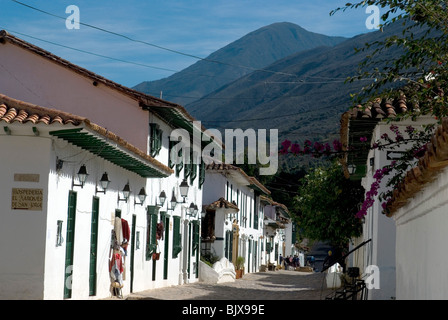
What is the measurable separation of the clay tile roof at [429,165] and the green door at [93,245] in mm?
9581

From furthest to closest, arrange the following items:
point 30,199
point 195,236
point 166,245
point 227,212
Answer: point 227,212 < point 195,236 < point 166,245 < point 30,199

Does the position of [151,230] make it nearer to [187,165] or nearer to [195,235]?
[187,165]

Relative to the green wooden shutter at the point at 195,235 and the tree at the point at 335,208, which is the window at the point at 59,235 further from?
the green wooden shutter at the point at 195,235

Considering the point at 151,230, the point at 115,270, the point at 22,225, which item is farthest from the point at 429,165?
the point at 151,230

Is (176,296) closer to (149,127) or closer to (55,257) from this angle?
(149,127)

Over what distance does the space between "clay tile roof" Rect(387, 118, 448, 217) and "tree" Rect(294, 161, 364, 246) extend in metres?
19.7

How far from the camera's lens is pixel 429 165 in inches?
275

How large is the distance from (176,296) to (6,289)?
8935 mm

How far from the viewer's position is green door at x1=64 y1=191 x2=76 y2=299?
52.6 feet

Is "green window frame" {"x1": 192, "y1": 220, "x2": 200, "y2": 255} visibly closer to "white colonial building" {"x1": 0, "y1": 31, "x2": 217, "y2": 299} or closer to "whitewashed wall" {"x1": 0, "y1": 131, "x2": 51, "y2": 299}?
"white colonial building" {"x1": 0, "y1": 31, "x2": 217, "y2": 299}

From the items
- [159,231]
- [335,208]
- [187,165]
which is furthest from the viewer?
[335,208]

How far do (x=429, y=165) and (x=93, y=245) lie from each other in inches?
495

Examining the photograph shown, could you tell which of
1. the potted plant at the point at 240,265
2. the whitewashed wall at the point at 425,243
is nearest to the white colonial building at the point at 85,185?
the whitewashed wall at the point at 425,243

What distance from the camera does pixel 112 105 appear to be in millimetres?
23531
